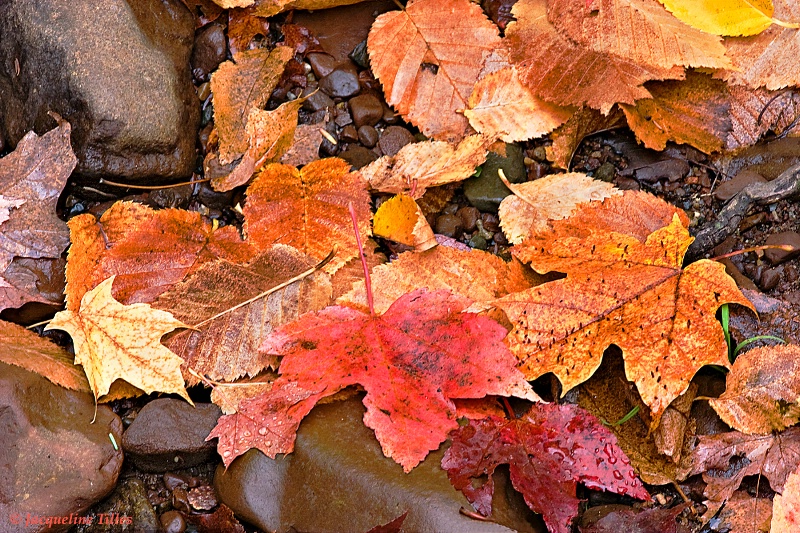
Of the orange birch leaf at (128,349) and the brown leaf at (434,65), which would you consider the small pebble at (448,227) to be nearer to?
the brown leaf at (434,65)

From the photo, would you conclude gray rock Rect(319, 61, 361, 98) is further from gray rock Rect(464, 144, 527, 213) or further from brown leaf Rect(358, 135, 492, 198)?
gray rock Rect(464, 144, 527, 213)

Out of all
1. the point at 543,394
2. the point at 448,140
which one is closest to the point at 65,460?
the point at 543,394

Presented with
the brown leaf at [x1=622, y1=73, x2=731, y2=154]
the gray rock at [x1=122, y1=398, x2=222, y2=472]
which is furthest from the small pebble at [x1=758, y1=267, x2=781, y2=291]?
the gray rock at [x1=122, y1=398, x2=222, y2=472]

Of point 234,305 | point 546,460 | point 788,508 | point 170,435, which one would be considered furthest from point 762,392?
point 170,435

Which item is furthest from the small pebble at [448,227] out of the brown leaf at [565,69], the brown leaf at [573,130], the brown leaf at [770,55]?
the brown leaf at [770,55]

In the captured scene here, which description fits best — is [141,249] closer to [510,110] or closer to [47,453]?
[47,453]

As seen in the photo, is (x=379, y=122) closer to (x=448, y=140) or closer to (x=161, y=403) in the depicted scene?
(x=448, y=140)
